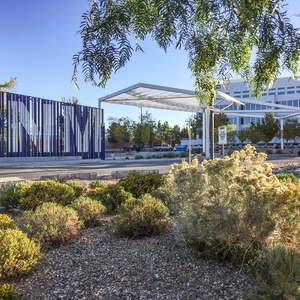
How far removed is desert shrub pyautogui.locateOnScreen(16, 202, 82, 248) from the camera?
15.1 feet

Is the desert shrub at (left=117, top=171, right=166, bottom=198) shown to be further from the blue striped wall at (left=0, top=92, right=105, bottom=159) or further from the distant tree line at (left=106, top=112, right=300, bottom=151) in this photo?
the distant tree line at (left=106, top=112, right=300, bottom=151)

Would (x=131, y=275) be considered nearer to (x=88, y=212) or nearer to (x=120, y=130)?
(x=88, y=212)

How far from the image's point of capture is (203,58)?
10.2 feet

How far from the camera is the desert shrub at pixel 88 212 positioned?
18.6 feet

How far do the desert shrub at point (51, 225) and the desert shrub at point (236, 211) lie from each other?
166cm

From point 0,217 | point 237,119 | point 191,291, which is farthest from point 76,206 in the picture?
point 237,119

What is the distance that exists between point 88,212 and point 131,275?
2370mm

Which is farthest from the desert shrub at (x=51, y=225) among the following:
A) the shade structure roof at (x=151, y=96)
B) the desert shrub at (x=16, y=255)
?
the shade structure roof at (x=151, y=96)

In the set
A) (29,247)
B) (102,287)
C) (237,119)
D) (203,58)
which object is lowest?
(102,287)

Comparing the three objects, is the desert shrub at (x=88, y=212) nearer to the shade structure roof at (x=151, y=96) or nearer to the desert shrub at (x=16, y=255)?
the desert shrub at (x=16, y=255)

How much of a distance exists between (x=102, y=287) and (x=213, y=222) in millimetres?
1276

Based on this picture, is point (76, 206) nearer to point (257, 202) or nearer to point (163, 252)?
point (163, 252)

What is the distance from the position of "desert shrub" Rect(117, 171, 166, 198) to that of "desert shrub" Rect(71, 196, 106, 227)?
6.11ft

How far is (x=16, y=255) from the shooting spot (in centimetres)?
369
